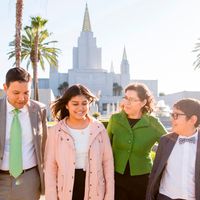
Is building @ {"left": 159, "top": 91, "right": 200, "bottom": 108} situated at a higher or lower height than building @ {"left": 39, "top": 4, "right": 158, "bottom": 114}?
lower

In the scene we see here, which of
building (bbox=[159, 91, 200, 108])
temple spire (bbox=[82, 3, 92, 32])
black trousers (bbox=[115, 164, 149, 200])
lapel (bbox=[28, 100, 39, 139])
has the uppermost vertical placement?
temple spire (bbox=[82, 3, 92, 32])

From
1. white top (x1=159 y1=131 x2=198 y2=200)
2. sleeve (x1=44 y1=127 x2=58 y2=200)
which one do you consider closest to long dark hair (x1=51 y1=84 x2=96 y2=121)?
sleeve (x1=44 y1=127 x2=58 y2=200)

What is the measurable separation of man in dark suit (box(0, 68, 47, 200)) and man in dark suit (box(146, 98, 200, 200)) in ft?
3.69

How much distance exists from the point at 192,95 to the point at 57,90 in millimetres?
34692

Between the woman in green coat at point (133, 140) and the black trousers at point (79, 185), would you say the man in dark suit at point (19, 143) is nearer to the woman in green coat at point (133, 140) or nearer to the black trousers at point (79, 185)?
the black trousers at point (79, 185)

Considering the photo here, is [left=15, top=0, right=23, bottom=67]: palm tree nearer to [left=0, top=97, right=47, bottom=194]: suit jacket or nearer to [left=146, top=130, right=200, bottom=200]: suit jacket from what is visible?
[left=0, top=97, right=47, bottom=194]: suit jacket

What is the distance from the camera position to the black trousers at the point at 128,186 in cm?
447

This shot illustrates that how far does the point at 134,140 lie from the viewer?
4504 mm

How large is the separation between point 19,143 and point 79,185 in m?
0.68

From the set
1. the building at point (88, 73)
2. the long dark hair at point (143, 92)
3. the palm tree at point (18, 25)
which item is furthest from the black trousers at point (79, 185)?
the building at point (88, 73)

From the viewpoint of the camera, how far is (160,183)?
162 inches

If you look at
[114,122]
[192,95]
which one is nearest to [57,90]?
[192,95]

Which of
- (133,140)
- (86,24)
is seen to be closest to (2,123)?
(133,140)

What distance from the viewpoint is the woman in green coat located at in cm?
447
